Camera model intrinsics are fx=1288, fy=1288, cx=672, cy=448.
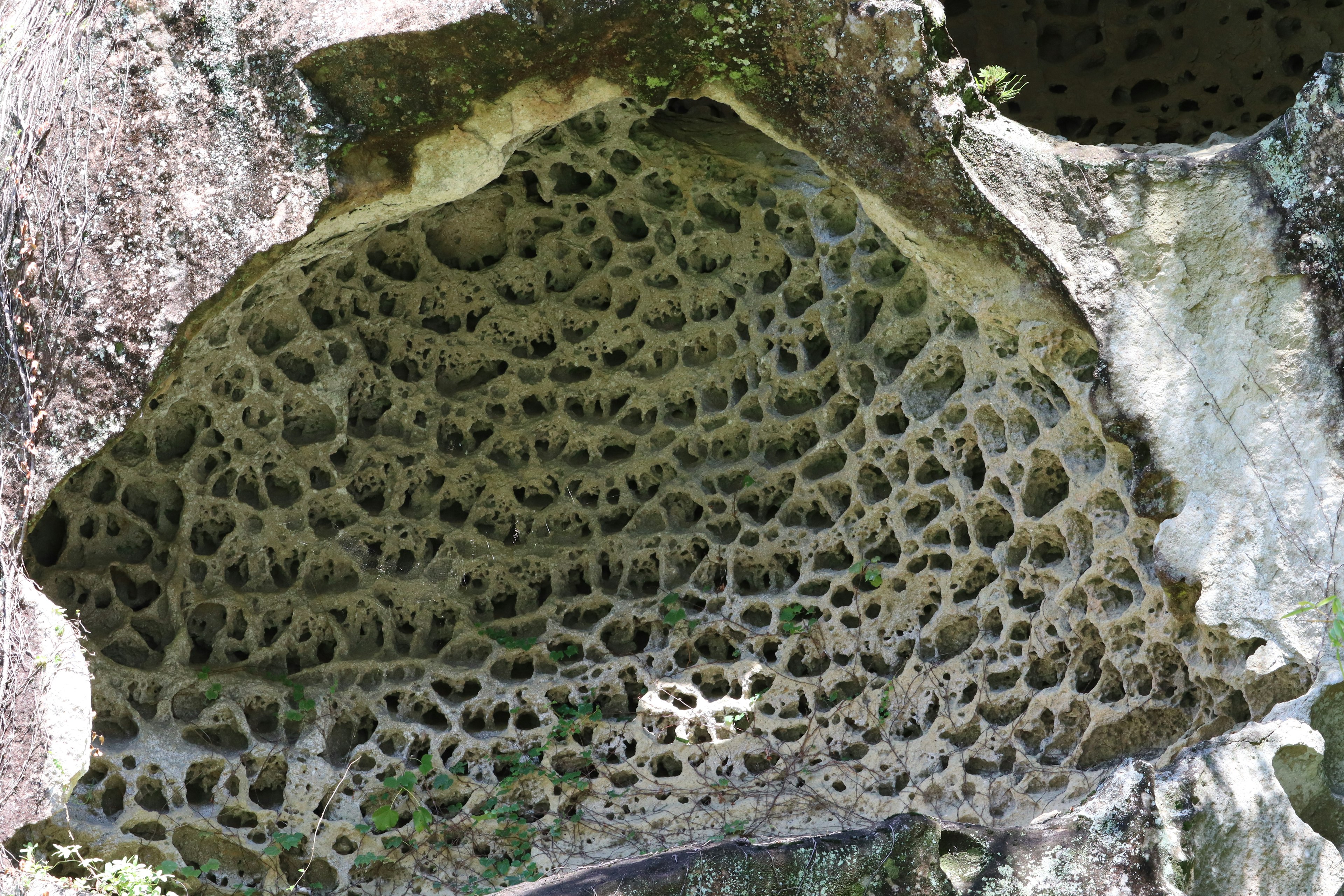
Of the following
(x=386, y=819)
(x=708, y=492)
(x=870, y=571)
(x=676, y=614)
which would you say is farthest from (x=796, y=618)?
(x=386, y=819)

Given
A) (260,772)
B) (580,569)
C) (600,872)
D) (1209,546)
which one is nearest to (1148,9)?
(1209,546)

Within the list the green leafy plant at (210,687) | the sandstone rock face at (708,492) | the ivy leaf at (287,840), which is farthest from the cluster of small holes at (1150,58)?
the ivy leaf at (287,840)

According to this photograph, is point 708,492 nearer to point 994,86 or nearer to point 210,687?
point 994,86

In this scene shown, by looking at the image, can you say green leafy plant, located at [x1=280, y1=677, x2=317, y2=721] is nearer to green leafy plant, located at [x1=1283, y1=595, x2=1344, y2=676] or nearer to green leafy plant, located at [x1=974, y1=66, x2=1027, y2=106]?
green leafy plant, located at [x1=974, y1=66, x2=1027, y2=106]

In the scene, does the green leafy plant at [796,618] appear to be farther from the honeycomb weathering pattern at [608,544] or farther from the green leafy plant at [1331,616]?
the green leafy plant at [1331,616]

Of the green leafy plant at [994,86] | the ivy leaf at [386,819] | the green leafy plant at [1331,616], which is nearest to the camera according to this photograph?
the green leafy plant at [1331,616]

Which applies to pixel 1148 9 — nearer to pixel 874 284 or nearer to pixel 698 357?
pixel 874 284

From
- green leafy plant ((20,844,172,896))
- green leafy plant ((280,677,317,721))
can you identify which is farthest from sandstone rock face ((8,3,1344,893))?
green leafy plant ((20,844,172,896))
